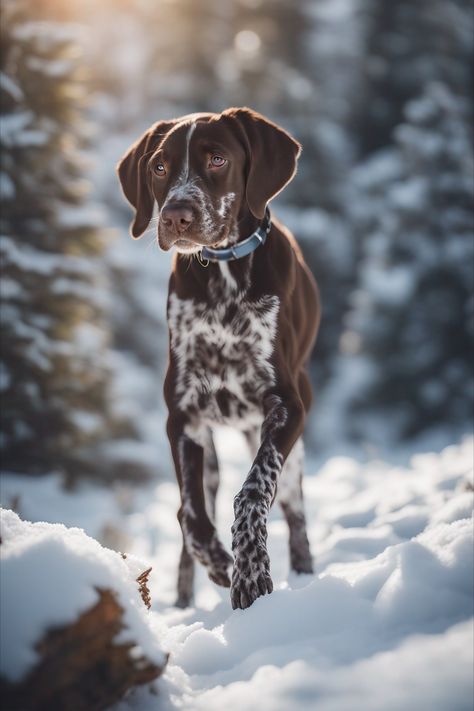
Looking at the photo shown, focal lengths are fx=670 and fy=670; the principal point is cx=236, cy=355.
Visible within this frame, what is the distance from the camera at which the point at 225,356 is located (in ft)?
10.6

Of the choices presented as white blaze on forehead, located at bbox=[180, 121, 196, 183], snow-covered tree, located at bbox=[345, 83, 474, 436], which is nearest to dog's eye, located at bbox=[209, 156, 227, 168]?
white blaze on forehead, located at bbox=[180, 121, 196, 183]

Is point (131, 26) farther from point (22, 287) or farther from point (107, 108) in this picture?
point (22, 287)

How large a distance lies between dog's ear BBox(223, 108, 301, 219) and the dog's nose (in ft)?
→ 1.28

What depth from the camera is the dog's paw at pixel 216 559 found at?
9.37ft

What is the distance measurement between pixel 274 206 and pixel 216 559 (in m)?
18.3

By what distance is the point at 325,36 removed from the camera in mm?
27828

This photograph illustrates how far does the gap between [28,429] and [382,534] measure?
4.64m

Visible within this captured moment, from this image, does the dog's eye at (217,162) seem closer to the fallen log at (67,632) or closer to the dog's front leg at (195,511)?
the dog's front leg at (195,511)

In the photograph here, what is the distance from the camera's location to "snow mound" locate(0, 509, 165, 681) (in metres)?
1.52

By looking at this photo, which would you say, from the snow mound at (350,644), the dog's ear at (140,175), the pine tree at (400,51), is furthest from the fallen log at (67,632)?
the pine tree at (400,51)

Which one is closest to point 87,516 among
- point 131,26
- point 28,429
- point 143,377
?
point 28,429

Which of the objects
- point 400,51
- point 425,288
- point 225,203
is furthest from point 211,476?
point 400,51

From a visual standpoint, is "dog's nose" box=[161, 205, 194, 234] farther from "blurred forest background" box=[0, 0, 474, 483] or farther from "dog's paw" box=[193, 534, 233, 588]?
"blurred forest background" box=[0, 0, 474, 483]

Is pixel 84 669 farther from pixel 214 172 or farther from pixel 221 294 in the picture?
pixel 214 172
